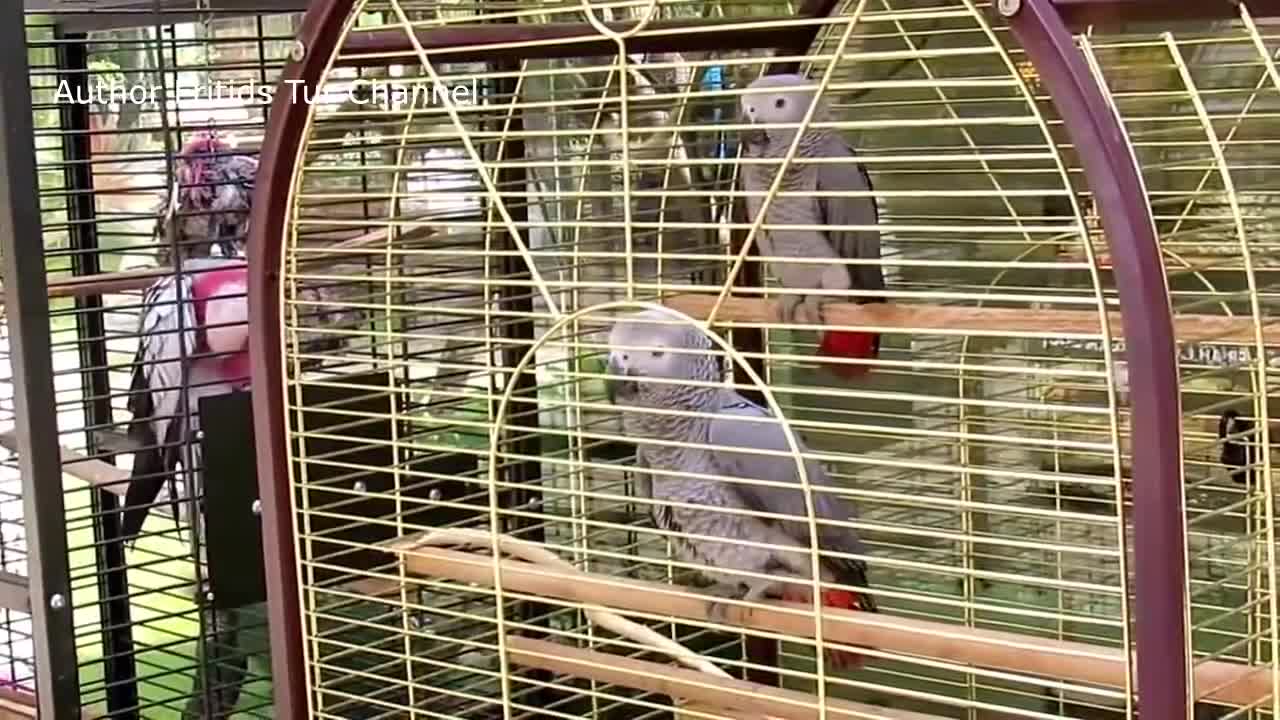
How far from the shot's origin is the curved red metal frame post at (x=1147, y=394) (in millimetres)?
740

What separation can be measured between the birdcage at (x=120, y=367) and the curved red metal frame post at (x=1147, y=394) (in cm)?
94

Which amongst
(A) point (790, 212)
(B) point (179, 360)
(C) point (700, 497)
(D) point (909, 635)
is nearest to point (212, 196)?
(B) point (179, 360)

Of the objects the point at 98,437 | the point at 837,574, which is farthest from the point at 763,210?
the point at 98,437

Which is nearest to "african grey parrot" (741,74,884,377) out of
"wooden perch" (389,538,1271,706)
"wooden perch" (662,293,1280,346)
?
"wooden perch" (662,293,1280,346)

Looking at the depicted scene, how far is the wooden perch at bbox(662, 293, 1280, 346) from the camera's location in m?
1.16

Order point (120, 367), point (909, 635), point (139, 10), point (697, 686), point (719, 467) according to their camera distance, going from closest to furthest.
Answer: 1. point (909, 635)
2. point (697, 686)
3. point (719, 467)
4. point (120, 367)
5. point (139, 10)

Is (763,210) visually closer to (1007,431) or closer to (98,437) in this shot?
(1007,431)

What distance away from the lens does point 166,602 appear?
2.29 m

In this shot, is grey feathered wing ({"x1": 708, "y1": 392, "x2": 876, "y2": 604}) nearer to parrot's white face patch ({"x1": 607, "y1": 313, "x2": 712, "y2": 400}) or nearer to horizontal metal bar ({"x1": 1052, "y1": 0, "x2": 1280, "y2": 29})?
parrot's white face patch ({"x1": 607, "y1": 313, "x2": 712, "y2": 400})

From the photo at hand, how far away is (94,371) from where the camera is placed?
1697 mm

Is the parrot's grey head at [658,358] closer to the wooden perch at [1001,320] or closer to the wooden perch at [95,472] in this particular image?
the wooden perch at [1001,320]

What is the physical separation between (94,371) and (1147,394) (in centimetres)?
Result: 131

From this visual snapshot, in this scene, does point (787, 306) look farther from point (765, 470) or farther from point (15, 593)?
point (15, 593)

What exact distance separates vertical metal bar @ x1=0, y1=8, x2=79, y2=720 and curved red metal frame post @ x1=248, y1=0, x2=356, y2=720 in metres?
0.27
